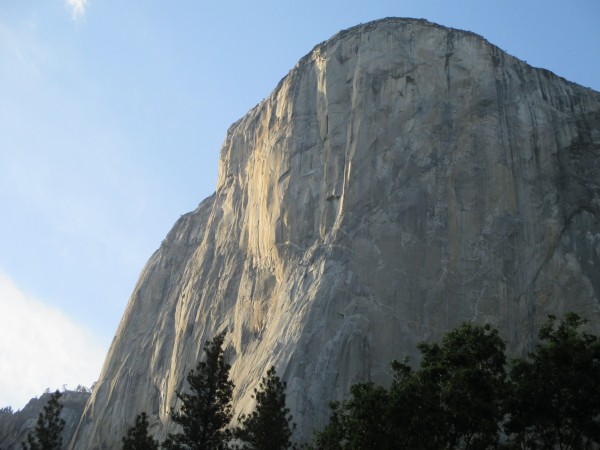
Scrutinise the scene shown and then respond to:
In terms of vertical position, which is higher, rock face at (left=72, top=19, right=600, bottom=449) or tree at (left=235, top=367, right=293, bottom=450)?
rock face at (left=72, top=19, right=600, bottom=449)

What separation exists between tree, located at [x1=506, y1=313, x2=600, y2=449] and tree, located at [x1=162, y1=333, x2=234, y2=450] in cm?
1218

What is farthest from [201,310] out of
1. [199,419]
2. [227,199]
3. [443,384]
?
[443,384]

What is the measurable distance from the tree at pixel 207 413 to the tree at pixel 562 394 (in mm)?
12182

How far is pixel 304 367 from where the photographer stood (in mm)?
39031

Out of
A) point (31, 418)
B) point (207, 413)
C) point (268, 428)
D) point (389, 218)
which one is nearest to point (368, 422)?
point (268, 428)

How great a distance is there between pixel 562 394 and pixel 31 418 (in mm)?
60558

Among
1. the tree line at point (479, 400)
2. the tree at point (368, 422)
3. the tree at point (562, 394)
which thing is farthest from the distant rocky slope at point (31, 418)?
the tree at point (562, 394)

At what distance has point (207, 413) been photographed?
32.6 meters

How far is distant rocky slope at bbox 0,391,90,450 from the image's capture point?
70062 mm

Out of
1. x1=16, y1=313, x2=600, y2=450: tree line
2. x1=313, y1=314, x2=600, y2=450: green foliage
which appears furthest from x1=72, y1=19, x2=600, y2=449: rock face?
x1=313, y1=314, x2=600, y2=450: green foliage

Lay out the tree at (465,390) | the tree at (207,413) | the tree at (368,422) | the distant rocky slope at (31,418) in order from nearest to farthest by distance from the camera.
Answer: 1. the tree at (465,390)
2. the tree at (368,422)
3. the tree at (207,413)
4. the distant rocky slope at (31,418)

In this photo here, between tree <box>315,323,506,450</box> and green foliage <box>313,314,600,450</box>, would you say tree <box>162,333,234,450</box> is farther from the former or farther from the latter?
tree <box>315,323,506,450</box>

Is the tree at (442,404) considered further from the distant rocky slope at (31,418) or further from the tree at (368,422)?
the distant rocky slope at (31,418)

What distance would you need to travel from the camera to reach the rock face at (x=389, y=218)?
40719 millimetres
